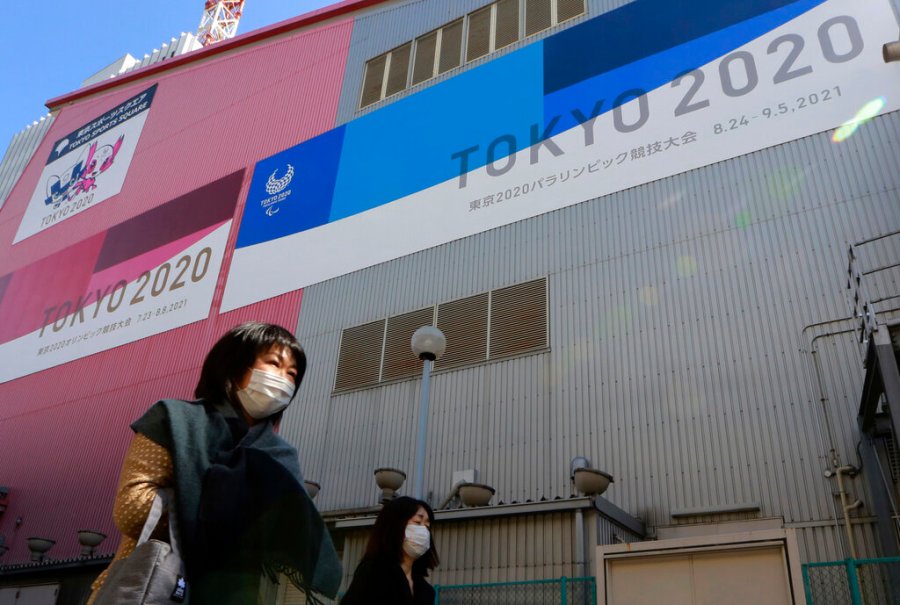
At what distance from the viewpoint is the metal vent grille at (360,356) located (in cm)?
1506

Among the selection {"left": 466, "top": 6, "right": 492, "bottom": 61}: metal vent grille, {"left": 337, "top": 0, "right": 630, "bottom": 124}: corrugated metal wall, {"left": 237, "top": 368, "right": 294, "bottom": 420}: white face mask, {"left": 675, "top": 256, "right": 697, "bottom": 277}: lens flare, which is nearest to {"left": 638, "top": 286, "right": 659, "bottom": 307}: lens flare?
{"left": 675, "top": 256, "right": 697, "bottom": 277}: lens flare

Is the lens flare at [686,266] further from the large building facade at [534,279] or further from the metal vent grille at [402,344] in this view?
the metal vent grille at [402,344]

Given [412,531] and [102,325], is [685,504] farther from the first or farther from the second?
[102,325]

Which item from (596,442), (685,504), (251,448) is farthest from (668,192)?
(251,448)

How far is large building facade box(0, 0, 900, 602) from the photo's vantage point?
32.6 ft

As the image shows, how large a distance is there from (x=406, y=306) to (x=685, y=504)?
7.13 m

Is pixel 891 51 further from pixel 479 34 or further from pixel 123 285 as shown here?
pixel 123 285

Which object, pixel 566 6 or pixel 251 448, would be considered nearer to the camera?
Answer: pixel 251 448

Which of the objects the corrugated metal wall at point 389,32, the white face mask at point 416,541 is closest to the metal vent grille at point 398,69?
the corrugated metal wall at point 389,32

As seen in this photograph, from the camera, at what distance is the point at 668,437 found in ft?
35.4

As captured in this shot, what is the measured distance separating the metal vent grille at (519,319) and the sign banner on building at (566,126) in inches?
63.0

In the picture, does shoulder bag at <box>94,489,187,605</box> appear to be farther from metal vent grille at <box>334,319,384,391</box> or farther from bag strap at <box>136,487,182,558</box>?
metal vent grille at <box>334,319,384,391</box>

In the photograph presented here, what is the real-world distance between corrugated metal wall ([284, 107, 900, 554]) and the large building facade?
0.14 ft

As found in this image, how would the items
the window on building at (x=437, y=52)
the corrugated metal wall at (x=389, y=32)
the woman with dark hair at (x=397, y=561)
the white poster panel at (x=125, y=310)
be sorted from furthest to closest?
the white poster panel at (x=125, y=310) → the corrugated metal wall at (x=389, y=32) → the window on building at (x=437, y=52) → the woman with dark hair at (x=397, y=561)
